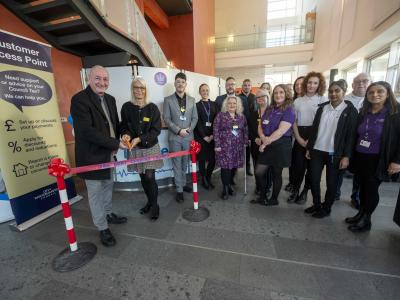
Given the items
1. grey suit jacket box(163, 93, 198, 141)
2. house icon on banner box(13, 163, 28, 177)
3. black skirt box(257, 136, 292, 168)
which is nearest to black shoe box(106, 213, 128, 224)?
house icon on banner box(13, 163, 28, 177)

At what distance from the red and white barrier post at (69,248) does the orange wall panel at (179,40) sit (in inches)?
257

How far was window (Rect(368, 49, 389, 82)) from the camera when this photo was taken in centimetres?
540

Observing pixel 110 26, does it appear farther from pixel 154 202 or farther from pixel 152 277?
pixel 152 277

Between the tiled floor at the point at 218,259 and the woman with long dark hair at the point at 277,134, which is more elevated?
the woman with long dark hair at the point at 277,134

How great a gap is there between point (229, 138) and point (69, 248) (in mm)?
2189

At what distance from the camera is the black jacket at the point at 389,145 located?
5.77 feet

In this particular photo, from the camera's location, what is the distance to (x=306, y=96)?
254cm

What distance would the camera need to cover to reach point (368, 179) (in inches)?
78.3

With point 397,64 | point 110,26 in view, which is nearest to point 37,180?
point 110,26

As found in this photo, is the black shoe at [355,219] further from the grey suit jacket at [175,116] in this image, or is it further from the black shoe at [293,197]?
the grey suit jacket at [175,116]

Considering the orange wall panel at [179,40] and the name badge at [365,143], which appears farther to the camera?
the orange wall panel at [179,40]

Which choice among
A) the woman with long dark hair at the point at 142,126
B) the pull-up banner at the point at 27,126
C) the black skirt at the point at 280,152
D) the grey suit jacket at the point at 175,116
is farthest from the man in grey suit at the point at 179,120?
the pull-up banner at the point at 27,126

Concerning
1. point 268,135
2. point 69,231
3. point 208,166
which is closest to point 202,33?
point 208,166

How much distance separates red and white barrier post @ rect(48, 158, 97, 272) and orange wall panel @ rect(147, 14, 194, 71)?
6.52 m
